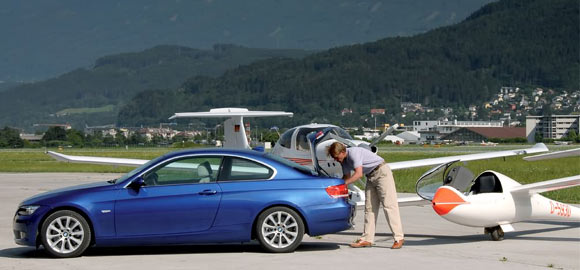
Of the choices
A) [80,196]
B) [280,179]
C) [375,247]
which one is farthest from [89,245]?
[375,247]

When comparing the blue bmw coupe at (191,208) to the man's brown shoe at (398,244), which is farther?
the man's brown shoe at (398,244)

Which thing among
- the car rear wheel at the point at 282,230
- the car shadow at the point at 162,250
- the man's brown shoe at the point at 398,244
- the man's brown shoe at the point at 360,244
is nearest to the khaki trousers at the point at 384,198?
the man's brown shoe at the point at 360,244

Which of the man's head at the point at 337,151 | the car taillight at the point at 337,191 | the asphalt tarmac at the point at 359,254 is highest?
the man's head at the point at 337,151

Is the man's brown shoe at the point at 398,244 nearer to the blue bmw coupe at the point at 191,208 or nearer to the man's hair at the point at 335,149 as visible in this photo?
the blue bmw coupe at the point at 191,208

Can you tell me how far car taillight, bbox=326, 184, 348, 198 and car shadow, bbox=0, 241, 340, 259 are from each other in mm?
817

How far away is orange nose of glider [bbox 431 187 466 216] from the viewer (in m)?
12.3

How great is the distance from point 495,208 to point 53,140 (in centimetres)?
16210

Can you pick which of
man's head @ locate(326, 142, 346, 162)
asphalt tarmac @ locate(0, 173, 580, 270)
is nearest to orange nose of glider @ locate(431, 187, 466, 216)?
asphalt tarmac @ locate(0, 173, 580, 270)

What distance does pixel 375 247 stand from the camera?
12375 millimetres

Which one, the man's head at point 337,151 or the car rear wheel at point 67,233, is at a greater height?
the man's head at point 337,151

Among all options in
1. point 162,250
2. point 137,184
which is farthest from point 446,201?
point 137,184

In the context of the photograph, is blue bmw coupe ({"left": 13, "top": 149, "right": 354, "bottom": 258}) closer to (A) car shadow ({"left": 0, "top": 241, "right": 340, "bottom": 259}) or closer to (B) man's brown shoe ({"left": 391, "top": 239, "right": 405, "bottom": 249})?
(A) car shadow ({"left": 0, "top": 241, "right": 340, "bottom": 259})

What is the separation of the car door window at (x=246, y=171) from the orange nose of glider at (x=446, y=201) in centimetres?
233

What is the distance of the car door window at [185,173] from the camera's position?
1172cm
